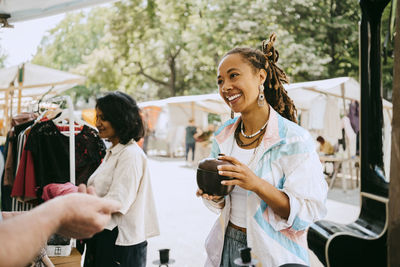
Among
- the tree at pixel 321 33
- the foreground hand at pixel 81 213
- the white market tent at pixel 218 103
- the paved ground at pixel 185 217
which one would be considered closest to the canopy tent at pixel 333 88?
the white market tent at pixel 218 103

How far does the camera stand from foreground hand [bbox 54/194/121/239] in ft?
3.08

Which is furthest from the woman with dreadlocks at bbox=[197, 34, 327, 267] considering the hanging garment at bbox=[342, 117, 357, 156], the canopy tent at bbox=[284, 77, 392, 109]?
the hanging garment at bbox=[342, 117, 357, 156]

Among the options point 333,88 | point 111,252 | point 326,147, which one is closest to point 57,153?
point 111,252

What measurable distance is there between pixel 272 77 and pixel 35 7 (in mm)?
2052

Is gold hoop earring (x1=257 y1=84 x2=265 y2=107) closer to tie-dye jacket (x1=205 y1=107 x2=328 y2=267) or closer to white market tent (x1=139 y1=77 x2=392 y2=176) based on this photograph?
tie-dye jacket (x1=205 y1=107 x2=328 y2=267)

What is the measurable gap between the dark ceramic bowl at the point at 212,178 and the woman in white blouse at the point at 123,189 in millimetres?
1310

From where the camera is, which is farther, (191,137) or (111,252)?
(191,137)

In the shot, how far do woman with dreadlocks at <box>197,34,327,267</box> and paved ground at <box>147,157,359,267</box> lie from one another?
9.07ft

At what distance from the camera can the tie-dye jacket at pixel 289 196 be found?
57.2 inches

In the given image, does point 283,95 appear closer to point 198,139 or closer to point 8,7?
point 8,7

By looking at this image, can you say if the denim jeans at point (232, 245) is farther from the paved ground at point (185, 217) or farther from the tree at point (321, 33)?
the tree at point (321, 33)

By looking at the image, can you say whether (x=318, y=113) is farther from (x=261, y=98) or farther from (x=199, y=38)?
(x=199, y=38)

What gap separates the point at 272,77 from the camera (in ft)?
6.30

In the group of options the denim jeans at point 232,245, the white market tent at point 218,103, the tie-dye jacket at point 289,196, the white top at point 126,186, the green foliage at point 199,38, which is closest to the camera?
the tie-dye jacket at point 289,196
